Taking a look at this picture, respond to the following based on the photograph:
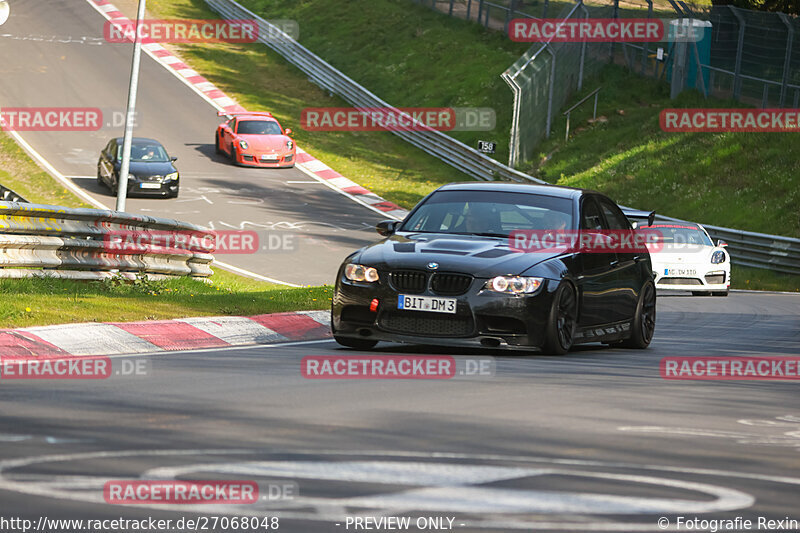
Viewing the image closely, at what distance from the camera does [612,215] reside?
12406mm

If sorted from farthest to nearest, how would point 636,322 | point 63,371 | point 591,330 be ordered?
1. point 636,322
2. point 591,330
3. point 63,371

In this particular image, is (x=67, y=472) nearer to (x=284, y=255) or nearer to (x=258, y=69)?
(x=284, y=255)

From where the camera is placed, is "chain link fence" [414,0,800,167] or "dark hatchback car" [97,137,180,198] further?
"chain link fence" [414,0,800,167]

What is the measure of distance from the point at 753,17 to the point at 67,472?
33.2 metres

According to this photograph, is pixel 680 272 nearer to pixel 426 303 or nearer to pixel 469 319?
pixel 469 319

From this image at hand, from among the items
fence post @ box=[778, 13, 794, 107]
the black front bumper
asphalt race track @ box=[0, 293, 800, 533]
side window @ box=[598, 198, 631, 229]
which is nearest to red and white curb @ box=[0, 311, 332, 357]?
asphalt race track @ box=[0, 293, 800, 533]

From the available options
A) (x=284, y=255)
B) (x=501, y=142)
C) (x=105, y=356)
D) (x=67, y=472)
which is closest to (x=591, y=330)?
(x=105, y=356)

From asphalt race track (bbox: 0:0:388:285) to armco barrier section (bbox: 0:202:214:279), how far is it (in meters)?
7.03

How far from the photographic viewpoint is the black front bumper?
32.6 ft

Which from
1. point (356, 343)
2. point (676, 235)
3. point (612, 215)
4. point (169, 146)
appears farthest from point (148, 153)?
point (356, 343)

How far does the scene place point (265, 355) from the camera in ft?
33.1

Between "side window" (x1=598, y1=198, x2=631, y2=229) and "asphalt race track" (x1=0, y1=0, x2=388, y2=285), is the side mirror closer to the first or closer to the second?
"side window" (x1=598, y1=198, x2=631, y2=229)

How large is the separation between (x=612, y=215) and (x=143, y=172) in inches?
852

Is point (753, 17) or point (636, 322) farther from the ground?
point (753, 17)
